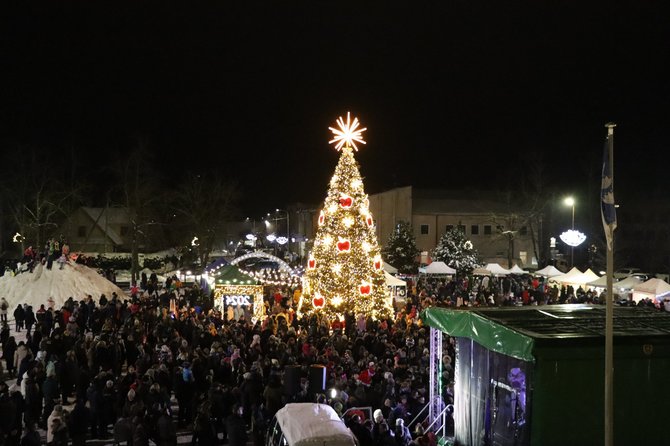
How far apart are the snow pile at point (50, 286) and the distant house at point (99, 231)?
103ft

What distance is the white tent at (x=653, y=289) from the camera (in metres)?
21.5

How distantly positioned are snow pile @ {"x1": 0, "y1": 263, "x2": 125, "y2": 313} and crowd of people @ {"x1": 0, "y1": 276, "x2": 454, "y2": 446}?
318 inches

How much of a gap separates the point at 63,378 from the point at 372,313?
10.7m

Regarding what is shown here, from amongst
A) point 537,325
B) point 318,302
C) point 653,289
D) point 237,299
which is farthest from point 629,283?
point 537,325

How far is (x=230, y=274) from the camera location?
1959 centimetres

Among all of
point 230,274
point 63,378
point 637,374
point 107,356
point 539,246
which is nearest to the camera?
point 637,374

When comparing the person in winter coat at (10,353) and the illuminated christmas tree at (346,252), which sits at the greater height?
the illuminated christmas tree at (346,252)

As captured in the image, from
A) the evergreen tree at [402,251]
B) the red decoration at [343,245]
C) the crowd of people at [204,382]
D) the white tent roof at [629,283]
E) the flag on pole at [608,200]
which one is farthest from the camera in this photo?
the evergreen tree at [402,251]

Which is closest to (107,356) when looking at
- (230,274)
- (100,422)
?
(100,422)

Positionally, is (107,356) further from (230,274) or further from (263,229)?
(263,229)

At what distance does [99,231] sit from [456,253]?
35819 mm

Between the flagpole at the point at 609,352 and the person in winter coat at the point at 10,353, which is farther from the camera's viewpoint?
the person in winter coat at the point at 10,353

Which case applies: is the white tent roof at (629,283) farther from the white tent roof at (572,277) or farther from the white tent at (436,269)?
the white tent at (436,269)

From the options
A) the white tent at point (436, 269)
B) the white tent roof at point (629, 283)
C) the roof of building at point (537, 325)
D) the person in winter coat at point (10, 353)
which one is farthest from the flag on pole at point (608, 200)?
the white tent at point (436, 269)
